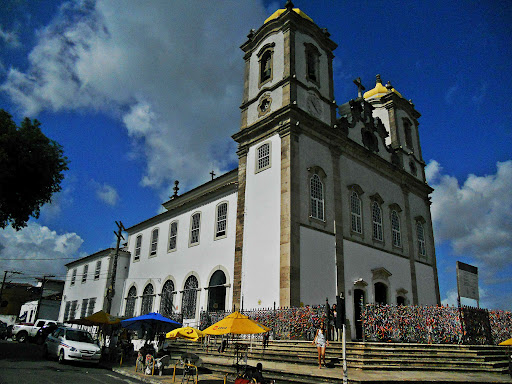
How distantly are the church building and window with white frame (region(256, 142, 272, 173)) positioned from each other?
2.3 inches

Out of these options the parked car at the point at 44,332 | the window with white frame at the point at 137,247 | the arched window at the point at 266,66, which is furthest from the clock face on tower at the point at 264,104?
the parked car at the point at 44,332

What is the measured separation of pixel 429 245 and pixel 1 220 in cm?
2653

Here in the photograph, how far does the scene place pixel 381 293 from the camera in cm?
2280

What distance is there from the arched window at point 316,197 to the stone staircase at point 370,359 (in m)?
6.97

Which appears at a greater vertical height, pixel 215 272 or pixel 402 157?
pixel 402 157

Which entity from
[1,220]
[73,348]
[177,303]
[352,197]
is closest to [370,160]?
[352,197]

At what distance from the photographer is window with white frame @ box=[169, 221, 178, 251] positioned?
27122 millimetres

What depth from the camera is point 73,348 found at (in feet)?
48.9

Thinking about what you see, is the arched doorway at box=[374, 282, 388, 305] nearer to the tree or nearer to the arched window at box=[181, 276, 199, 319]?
the arched window at box=[181, 276, 199, 319]

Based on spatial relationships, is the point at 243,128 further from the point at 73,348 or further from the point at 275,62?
the point at 73,348

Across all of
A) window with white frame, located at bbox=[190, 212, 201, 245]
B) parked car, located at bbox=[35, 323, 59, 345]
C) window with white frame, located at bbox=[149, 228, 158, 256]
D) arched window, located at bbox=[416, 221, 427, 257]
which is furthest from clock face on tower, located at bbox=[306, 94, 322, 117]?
parked car, located at bbox=[35, 323, 59, 345]

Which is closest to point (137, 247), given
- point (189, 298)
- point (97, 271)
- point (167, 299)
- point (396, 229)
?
point (97, 271)

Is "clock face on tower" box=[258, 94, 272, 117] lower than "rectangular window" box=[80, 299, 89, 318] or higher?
higher

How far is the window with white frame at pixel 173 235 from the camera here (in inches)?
1068
